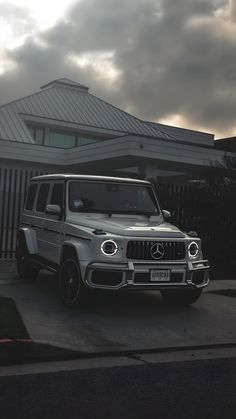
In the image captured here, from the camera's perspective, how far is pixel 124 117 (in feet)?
127

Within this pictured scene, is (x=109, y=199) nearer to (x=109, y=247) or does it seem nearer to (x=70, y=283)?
(x=109, y=247)

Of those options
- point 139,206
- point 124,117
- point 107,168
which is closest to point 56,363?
point 139,206

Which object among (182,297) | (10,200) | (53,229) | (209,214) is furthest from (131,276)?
(10,200)

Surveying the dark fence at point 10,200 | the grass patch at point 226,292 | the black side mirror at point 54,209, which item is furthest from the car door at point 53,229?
the dark fence at point 10,200

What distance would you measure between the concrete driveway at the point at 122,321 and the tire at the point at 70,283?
16 cm

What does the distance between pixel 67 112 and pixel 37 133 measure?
3.07 meters

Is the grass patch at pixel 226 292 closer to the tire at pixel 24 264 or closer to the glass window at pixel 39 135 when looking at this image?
the tire at pixel 24 264

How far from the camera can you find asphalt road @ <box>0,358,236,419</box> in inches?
179

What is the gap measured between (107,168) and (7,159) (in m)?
5.53

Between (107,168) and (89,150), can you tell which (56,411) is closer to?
(89,150)

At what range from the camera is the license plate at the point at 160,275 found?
798 cm

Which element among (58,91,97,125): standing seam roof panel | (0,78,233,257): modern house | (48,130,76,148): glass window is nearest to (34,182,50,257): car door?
(0,78,233,257): modern house

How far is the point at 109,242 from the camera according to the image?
794 cm

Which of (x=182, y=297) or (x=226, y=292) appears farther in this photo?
(x=226, y=292)
